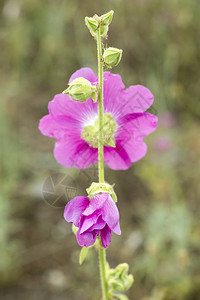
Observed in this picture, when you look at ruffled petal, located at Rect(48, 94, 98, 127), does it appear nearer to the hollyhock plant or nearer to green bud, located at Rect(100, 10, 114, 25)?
the hollyhock plant

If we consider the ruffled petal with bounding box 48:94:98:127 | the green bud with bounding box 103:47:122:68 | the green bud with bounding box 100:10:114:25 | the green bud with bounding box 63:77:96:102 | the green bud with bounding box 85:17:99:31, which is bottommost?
the ruffled petal with bounding box 48:94:98:127

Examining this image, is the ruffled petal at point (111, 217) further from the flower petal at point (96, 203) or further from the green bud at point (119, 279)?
the green bud at point (119, 279)

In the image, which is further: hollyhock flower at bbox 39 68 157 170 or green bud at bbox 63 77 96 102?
hollyhock flower at bbox 39 68 157 170

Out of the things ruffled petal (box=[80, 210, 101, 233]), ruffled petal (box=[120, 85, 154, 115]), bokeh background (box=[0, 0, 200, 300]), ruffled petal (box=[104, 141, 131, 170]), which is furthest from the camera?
bokeh background (box=[0, 0, 200, 300])

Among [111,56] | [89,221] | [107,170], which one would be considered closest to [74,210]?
[89,221]

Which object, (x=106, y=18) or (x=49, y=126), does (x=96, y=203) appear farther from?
(x=106, y=18)

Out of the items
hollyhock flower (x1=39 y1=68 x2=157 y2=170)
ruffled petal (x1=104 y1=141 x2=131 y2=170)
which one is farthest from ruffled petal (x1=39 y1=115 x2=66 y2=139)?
ruffled petal (x1=104 y1=141 x2=131 y2=170)

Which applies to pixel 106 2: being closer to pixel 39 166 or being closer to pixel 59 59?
pixel 59 59

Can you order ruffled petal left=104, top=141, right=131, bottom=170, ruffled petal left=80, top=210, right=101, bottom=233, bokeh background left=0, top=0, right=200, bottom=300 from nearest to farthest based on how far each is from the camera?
1. ruffled petal left=80, top=210, right=101, bottom=233
2. ruffled petal left=104, top=141, right=131, bottom=170
3. bokeh background left=0, top=0, right=200, bottom=300

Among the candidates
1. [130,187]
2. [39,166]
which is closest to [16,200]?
[39,166]
